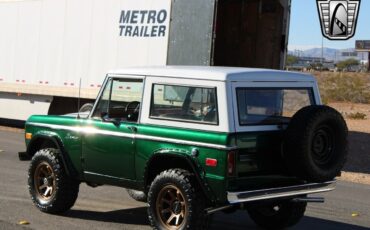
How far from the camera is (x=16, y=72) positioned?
18.4 metres

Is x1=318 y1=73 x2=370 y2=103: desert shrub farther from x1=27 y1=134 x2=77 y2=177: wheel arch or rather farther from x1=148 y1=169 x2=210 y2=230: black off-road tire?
x1=148 y1=169 x2=210 y2=230: black off-road tire

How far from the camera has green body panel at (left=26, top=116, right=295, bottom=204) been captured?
6020mm

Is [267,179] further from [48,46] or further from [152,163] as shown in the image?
[48,46]

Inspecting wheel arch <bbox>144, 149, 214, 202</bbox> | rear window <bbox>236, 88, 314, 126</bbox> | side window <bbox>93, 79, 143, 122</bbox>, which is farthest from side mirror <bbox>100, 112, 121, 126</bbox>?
rear window <bbox>236, 88, 314, 126</bbox>

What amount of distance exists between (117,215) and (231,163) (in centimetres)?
240

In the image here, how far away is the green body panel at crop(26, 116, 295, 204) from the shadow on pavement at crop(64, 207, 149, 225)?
532 millimetres

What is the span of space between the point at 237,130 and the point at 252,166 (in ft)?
1.36

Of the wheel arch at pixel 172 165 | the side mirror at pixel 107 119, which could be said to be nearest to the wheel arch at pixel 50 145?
the side mirror at pixel 107 119

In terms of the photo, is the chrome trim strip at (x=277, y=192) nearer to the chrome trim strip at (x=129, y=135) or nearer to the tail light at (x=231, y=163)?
the tail light at (x=231, y=163)

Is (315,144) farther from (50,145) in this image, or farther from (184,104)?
(50,145)

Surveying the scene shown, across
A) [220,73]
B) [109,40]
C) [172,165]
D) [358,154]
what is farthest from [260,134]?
[358,154]

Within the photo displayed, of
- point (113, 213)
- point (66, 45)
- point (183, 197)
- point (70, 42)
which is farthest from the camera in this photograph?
point (66, 45)

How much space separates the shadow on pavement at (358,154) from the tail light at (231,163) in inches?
333

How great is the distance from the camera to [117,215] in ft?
25.7
